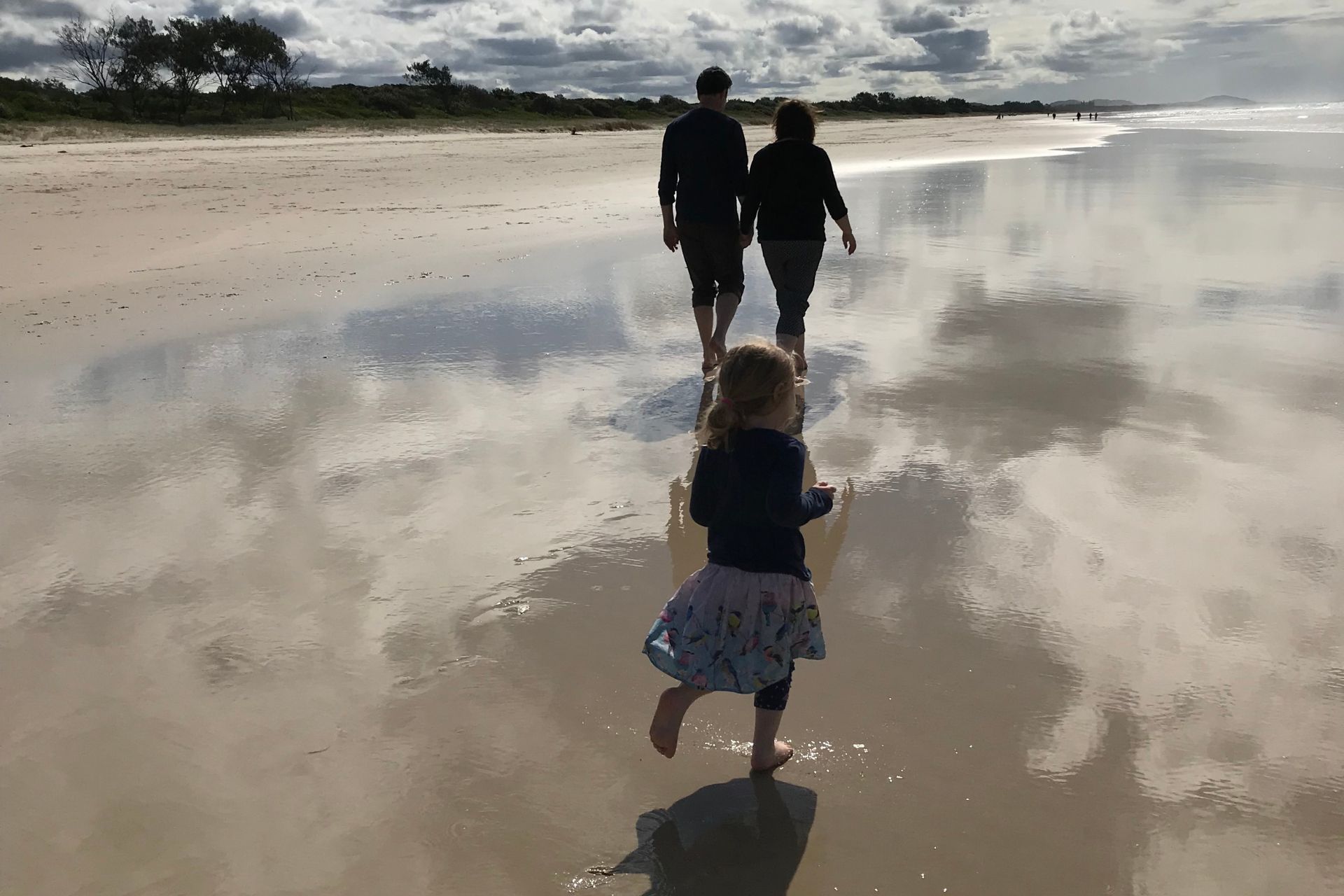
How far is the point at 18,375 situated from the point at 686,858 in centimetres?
587

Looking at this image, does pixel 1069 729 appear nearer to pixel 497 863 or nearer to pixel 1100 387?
pixel 497 863

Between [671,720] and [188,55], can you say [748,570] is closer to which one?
[671,720]

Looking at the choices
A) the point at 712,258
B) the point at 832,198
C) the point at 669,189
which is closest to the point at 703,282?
the point at 712,258

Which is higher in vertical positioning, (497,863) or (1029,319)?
(1029,319)

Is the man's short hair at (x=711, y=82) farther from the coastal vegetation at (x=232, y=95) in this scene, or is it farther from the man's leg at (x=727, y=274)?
the coastal vegetation at (x=232, y=95)

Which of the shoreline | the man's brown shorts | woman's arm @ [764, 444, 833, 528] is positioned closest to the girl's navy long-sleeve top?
woman's arm @ [764, 444, 833, 528]

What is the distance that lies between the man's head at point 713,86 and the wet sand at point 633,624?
1.70m

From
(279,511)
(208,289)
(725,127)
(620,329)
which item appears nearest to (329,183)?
(208,289)

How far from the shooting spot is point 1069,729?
269 cm

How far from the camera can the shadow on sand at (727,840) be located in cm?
223

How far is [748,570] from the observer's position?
2.51 metres

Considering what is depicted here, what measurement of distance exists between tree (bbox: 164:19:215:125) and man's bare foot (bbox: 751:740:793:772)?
52.7 metres

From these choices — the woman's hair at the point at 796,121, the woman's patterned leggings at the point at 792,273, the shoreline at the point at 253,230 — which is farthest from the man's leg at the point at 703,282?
the shoreline at the point at 253,230

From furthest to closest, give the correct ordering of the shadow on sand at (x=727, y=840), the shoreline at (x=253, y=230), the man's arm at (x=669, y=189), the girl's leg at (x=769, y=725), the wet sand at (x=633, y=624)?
the shoreline at (x=253, y=230) → the man's arm at (x=669, y=189) → the girl's leg at (x=769, y=725) → the wet sand at (x=633, y=624) → the shadow on sand at (x=727, y=840)
